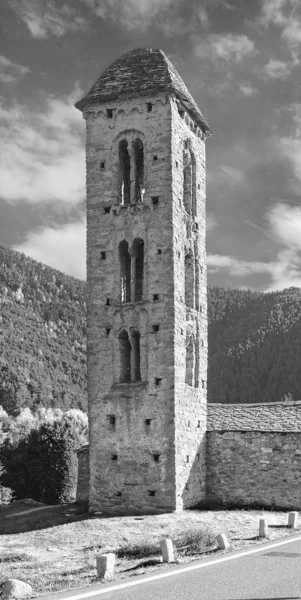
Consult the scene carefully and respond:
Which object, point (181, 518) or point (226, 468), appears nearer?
point (181, 518)

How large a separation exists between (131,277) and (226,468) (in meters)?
8.52

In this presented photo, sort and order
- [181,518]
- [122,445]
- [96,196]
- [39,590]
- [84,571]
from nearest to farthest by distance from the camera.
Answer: [39,590] < [84,571] < [181,518] < [122,445] < [96,196]

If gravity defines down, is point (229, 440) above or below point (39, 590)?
above

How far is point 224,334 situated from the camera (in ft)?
437

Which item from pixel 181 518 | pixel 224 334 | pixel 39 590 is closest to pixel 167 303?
pixel 181 518

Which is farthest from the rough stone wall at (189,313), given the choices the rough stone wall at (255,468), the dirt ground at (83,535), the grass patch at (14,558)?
the grass patch at (14,558)

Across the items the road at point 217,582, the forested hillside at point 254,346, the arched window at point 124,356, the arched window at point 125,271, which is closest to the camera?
the road at point 217,582

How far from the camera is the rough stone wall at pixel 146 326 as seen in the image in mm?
30000

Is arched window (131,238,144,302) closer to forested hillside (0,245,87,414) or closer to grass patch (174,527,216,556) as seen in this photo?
grass patch (174,527,216,556)

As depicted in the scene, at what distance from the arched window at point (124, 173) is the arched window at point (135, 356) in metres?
5.70

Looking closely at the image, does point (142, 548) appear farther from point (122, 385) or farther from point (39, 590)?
point (122, 385)

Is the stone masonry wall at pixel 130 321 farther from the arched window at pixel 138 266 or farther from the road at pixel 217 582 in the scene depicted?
the road at pixel 217 582

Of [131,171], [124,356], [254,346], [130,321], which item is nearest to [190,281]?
[130,321]

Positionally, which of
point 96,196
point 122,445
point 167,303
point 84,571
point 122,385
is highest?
point 96,196
